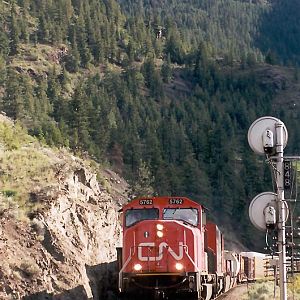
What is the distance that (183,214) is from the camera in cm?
2134

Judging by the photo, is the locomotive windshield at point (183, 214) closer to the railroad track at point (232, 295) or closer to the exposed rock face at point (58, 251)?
the exposed rock face at point (58, 251)

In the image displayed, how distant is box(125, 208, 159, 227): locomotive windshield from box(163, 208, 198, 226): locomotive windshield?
1.17 ft

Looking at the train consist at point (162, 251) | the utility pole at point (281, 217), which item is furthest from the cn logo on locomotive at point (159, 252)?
the utility pole at point (281, 217)

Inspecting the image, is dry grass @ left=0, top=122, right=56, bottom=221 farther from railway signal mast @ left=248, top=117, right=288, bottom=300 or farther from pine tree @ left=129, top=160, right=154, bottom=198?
pine tree @ left=129, top=160, right=154, bottom=198

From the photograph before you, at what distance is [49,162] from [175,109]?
8575 centimetres

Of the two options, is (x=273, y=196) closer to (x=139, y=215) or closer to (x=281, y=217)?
(x=281, y=217)

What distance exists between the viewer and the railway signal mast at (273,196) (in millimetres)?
11898

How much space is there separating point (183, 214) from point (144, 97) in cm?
9856

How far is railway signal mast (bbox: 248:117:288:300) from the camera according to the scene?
11898 millimetres

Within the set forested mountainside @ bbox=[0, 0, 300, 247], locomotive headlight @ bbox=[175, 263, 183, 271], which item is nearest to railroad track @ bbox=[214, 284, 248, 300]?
locomotive headlight @ bbox=[175, 263, 183, 271]

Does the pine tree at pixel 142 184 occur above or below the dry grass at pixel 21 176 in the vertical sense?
above

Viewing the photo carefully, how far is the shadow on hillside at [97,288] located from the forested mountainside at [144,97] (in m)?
42.3

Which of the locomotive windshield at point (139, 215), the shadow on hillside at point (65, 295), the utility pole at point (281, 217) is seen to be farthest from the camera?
the locomotive windshield at point (139, 215)

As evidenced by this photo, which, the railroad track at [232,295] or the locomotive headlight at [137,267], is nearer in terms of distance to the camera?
the locomotive headlight at [137,267]
